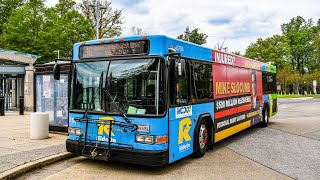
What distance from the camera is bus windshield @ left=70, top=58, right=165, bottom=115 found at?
6359mm

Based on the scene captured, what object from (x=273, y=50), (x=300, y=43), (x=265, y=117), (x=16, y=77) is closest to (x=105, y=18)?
(x=16, y=77)

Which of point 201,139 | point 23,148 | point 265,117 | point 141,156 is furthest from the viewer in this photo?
point 265,117

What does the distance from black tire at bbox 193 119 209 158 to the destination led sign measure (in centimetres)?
249

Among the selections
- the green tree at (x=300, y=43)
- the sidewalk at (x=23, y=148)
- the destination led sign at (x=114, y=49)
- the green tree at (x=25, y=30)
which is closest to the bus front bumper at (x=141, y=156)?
the sidewalk at (x=23, y=148)

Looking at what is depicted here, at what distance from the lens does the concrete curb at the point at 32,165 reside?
620 centimetres

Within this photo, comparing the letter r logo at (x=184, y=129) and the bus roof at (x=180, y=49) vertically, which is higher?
the bus roof at (x=180, y=49)

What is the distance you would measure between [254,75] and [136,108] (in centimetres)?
771

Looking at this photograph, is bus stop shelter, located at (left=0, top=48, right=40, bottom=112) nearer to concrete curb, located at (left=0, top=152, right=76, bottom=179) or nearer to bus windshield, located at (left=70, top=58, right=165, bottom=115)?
concrete curb, located at (left=0, top=152, right=76, bottom=179)

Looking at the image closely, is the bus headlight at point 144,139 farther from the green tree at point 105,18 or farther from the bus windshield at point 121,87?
the green tree at point 105,18

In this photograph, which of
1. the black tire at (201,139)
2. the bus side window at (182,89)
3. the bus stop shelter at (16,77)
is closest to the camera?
the bus side window at (182,89)

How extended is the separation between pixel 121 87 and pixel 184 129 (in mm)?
1726

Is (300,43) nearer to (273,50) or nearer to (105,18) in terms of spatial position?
(273,50)

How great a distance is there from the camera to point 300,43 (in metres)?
89.4

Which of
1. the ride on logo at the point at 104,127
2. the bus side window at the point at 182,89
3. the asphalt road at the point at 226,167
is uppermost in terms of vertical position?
the bus side window at the point at 182,89
